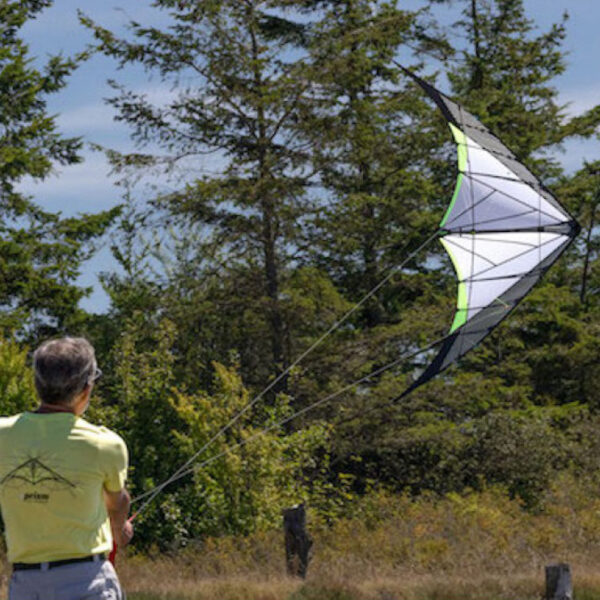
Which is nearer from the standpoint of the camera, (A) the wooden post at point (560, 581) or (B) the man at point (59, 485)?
(B) the man at point (59, 485)

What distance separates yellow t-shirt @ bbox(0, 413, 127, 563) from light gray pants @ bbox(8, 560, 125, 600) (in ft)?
0.14

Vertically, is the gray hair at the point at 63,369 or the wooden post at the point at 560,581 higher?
the gray hair at the point at 63,369

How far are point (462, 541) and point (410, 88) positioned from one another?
53.1 ft

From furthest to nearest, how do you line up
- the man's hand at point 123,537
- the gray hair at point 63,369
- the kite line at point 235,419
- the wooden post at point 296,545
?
1. the wooden post at point 296,545
2. the kite line at point 235,419
3. the man's hand at point 123,537
4. the gray hair at point 63,369

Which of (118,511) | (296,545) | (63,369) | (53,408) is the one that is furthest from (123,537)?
(296,545)

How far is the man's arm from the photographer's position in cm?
359

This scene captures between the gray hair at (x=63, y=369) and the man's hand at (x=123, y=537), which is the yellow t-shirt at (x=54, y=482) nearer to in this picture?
the gray hair at (x=63, y=369)

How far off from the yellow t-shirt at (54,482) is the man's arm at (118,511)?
0.08 meters

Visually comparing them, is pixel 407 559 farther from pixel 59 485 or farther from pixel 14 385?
pixel 59 485

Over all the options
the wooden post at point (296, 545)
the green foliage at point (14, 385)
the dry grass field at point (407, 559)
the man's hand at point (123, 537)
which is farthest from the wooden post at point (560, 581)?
the green foliage at point (14, 385)

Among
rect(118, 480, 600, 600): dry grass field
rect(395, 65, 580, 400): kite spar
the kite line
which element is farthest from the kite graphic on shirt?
rect(395, 65, 580, 400): kite spar

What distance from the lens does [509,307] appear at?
38.0 ft

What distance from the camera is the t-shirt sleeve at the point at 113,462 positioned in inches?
138

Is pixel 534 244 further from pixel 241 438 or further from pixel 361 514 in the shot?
pixel 361 514
